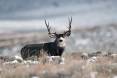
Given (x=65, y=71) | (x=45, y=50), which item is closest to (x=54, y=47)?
(x=45, y=50)

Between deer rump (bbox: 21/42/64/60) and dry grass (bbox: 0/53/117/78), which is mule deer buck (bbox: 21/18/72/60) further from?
Answer: dry grass (bbox: 0/53/117/78)

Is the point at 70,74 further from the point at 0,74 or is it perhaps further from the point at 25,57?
the point at 25,57

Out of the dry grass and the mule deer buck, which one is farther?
the mule deer buck

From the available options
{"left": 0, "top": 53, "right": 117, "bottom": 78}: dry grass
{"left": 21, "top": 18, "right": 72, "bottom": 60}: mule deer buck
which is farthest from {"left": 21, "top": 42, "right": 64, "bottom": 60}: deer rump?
{"left": 0, "top": 53, "right": 117, "bottom": 78}: dry grass

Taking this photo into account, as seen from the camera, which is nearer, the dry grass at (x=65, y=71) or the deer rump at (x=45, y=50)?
the dry grass at (x=65, y=71)

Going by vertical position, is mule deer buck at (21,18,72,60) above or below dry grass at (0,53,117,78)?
below

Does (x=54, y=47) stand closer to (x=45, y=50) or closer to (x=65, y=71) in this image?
(x=45, y=50)

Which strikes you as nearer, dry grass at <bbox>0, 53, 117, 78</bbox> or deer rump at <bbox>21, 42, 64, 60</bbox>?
dry grass at <bbox>0, 53, 117, 78</bbox>

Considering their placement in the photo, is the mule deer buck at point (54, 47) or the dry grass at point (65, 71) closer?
the dry grass at point (65, 71)

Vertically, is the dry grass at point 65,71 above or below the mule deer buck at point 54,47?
above

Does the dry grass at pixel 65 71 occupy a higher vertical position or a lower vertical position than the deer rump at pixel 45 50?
higher

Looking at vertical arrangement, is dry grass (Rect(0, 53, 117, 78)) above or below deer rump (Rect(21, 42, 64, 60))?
above

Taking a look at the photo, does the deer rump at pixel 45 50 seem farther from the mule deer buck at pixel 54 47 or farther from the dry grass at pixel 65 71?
the dry grass at pixel 65 71

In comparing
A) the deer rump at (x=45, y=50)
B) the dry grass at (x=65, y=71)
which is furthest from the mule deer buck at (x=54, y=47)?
the dry grass at (x=65, y=71)
